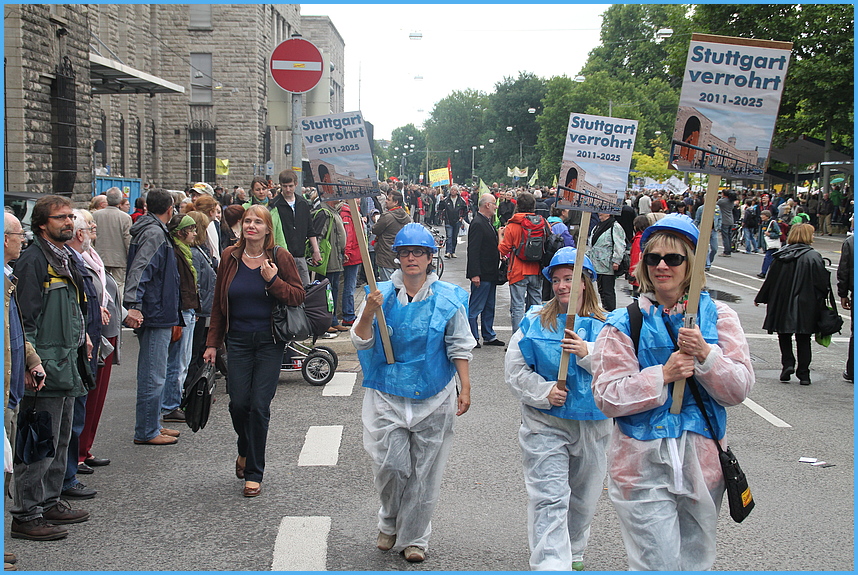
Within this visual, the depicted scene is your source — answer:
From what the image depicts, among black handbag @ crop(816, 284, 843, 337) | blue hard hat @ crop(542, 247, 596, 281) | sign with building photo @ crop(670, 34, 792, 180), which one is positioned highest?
sign with building photo @ crop(670, 34, 792, 180)

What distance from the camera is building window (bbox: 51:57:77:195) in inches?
722

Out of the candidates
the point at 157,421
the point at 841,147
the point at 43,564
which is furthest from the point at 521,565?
the point at 841,147

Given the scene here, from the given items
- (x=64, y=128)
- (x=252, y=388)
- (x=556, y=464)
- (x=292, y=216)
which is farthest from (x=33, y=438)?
(x=64, y=128)

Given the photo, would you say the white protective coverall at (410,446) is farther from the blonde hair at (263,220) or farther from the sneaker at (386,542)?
the blonde hair at (263,220)

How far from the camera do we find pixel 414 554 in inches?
192

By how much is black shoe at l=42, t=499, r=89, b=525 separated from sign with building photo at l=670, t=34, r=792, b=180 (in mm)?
3919

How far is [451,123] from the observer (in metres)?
154

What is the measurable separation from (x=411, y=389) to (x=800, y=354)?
636 centimetres

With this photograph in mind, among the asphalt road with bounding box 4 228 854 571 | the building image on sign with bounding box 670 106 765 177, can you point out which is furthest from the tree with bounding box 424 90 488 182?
the building image on sign with bounding box 670 106 765 177

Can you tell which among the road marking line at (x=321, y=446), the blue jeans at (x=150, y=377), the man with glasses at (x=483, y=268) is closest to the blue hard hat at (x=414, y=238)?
the road marking line at (x=321, y=446)

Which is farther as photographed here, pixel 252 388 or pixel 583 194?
pixel 252 388

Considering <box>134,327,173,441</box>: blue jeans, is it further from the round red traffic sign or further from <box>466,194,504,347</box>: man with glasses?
<box>466,194,504,347</box>: man with glasses

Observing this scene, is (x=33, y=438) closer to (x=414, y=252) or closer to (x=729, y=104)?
(x=414, y=252)

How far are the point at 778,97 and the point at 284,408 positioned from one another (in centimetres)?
580
